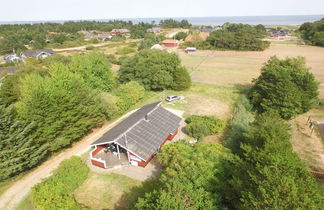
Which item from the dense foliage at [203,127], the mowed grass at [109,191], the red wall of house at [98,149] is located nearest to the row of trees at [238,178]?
the mowed grass at [109,191]

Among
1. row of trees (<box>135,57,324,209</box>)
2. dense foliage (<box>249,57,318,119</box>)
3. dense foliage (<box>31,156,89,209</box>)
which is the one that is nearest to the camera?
row of trees (<box>135,57,324,209</box>)

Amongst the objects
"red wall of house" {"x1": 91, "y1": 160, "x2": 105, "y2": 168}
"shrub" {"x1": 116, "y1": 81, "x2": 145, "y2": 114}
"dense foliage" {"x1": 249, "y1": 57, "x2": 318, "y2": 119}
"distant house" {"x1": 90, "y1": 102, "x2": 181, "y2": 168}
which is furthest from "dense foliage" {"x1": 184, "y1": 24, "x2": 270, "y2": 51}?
"red wall of house" {"x1": 91, "y1": 160, "x2": 105, "y2": 168}

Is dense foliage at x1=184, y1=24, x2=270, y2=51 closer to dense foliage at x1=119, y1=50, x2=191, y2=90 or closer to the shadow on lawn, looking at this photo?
dense foliage at x1=119, y1=50, x2=191, y2=90

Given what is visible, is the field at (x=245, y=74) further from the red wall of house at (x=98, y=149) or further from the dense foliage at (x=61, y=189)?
the dense foliage at (x=61, y=189)

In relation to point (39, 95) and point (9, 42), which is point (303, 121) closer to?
point (39, 95)

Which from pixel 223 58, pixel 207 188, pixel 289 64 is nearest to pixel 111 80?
pixel 207 188

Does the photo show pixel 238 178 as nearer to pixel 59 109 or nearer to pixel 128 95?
pixel 59 109

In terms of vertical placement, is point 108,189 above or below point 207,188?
below
